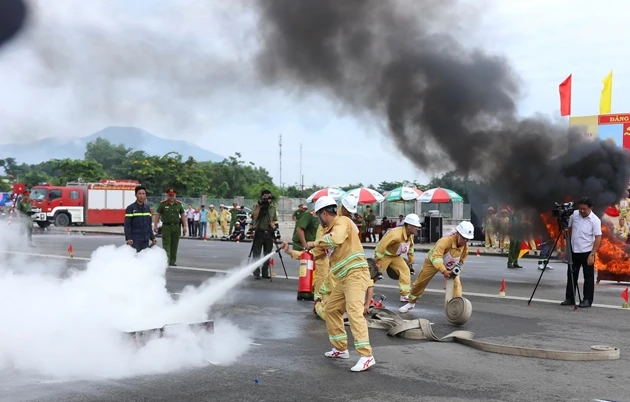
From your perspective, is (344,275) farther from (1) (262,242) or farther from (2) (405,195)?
(2) (405,195)

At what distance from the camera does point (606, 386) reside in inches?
249

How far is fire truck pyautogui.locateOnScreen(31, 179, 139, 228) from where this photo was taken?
1609 inches

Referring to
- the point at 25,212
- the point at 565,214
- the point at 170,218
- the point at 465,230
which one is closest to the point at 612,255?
the point at 565,214

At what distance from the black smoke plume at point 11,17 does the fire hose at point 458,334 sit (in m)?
5.69

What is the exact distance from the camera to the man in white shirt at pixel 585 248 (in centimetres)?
1159

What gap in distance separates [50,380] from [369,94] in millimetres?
12240

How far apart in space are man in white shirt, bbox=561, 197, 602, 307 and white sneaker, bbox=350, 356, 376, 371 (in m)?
5.98

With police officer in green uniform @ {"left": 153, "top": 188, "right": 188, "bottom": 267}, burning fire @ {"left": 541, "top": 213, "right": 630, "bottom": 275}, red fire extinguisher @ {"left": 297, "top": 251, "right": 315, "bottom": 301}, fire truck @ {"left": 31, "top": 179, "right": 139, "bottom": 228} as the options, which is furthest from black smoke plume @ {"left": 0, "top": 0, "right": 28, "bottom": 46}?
fire truck @ {"left": 31, "top": 179, "right": 139, "bottom": 228}

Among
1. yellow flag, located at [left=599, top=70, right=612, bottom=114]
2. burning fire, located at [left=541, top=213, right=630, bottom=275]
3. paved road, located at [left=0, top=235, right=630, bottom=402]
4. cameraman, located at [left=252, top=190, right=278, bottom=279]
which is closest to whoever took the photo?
paved road, located at [left=0, top=235, right=630, bottom=402]

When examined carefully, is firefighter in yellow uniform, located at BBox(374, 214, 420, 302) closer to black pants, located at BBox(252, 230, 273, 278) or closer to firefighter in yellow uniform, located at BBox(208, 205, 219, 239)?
black pants, located at BBox(252, 230, 273, 278)

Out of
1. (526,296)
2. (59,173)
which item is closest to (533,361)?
(526,296)

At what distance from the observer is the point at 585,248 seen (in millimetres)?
11680

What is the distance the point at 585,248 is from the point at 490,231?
14.2m

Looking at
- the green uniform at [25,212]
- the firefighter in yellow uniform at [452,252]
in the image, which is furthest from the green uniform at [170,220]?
the firefighter in yellow uniform at [452,252]
